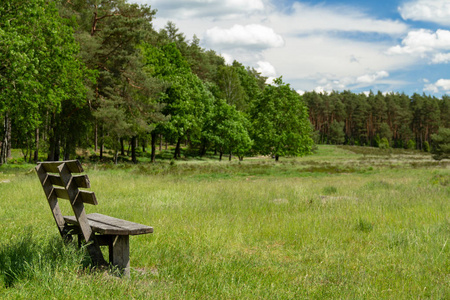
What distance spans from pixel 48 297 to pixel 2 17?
18.2 metres

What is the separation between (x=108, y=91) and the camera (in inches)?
1240

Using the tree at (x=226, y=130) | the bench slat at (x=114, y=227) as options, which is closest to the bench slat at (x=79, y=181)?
the bench slat at (x=114, y=227)

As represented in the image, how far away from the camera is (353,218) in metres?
7.73

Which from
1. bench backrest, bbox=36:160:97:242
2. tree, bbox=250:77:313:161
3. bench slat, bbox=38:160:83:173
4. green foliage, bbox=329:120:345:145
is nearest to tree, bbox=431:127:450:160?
tree, bbox=250:77:313:161

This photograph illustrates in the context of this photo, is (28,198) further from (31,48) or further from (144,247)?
(31,48)

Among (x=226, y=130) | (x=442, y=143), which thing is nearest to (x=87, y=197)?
(x=226, y=130)

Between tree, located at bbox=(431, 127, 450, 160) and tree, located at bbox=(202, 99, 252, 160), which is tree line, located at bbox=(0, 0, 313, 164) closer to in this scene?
tree, located at bbox=(202, 99, 252, 160)

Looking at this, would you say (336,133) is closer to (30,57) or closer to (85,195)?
(30,57)

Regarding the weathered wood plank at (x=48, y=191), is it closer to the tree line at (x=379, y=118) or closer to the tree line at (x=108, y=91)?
the tree line at (x=108, y=91)

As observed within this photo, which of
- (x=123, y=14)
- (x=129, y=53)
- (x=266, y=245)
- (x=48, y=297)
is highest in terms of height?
(x=123, y=14)

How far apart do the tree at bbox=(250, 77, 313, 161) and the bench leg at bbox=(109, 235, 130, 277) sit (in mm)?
41532

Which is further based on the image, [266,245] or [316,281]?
[266,245]

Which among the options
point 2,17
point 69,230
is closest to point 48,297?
point 69,230

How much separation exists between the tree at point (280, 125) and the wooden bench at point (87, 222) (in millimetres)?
41464
